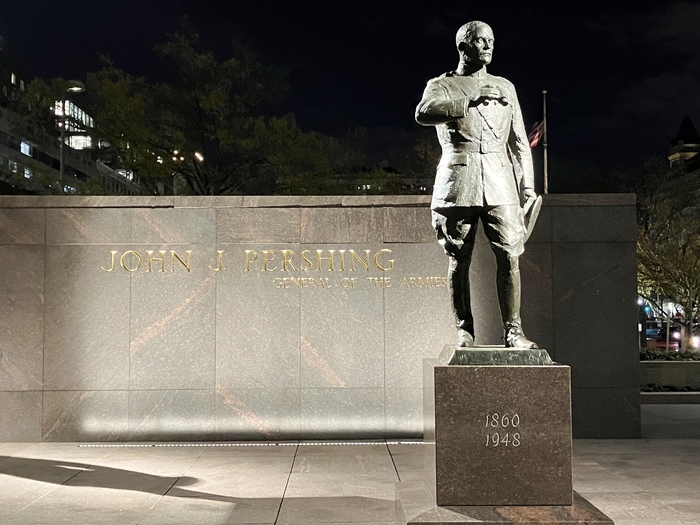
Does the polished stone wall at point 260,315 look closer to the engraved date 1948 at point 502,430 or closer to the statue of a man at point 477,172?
the statue of a man at point 477,172

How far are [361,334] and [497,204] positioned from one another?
459 cm

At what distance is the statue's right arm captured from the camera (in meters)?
5.50

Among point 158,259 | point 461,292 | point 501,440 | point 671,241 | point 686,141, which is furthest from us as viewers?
point 686,141

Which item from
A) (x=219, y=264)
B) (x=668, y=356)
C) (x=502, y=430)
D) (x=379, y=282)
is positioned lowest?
(x=668, y=356)

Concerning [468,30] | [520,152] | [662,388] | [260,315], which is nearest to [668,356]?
[662,388]

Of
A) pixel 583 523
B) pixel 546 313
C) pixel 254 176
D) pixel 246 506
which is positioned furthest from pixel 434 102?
pixel 254 176

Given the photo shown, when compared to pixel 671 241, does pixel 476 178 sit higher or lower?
lower

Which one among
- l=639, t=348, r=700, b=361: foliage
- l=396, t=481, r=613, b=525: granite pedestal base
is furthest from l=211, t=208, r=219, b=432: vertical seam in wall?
l=639, t=348, r=700, b=361: foliage

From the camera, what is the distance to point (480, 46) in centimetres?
563

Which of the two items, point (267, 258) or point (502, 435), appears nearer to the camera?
point (502, 435)

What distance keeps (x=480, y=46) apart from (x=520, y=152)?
34.1 inches

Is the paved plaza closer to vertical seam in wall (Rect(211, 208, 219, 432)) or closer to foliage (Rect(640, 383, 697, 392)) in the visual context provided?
vertical seam in wall (Rect(211, 208, 219, 432))

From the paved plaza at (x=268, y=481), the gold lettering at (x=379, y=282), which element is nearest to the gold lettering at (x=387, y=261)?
the gold lettering at (x=379, y=282)

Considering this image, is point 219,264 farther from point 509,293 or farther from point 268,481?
point 509,293
